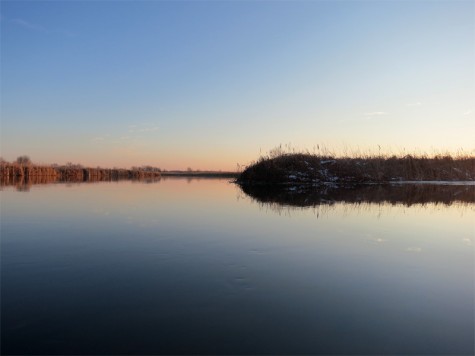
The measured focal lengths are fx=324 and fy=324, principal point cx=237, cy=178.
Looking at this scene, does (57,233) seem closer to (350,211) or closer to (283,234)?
(283,234)

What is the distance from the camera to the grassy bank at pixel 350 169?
98.5ft

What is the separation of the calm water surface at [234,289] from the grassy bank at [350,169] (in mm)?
21037

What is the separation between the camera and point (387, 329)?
11.3 feet

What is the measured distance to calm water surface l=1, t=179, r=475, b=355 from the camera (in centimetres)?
315

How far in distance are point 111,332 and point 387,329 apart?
286cm

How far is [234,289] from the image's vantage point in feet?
14.6

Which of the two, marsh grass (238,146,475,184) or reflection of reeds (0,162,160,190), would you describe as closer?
marsh grass (238,146,475,184)

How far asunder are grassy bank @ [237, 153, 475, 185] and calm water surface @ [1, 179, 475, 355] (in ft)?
69.0

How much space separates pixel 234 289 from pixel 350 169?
29.7 m

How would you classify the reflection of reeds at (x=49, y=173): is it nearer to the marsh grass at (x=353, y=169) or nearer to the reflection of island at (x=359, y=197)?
the marsh grass at (x=353, y=169)

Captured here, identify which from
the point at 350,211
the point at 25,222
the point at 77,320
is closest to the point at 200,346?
the point at 77,320

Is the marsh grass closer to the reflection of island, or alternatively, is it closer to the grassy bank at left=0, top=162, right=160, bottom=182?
the reflection of island

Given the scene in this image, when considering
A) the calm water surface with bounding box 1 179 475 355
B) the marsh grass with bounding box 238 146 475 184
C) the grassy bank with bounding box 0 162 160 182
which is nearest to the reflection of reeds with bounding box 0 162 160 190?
the grassy bank with bounding box 0 162 160 182

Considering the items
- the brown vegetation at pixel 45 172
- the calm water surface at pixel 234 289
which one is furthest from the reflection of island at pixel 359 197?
the brown vegetation at pixel 45 172
